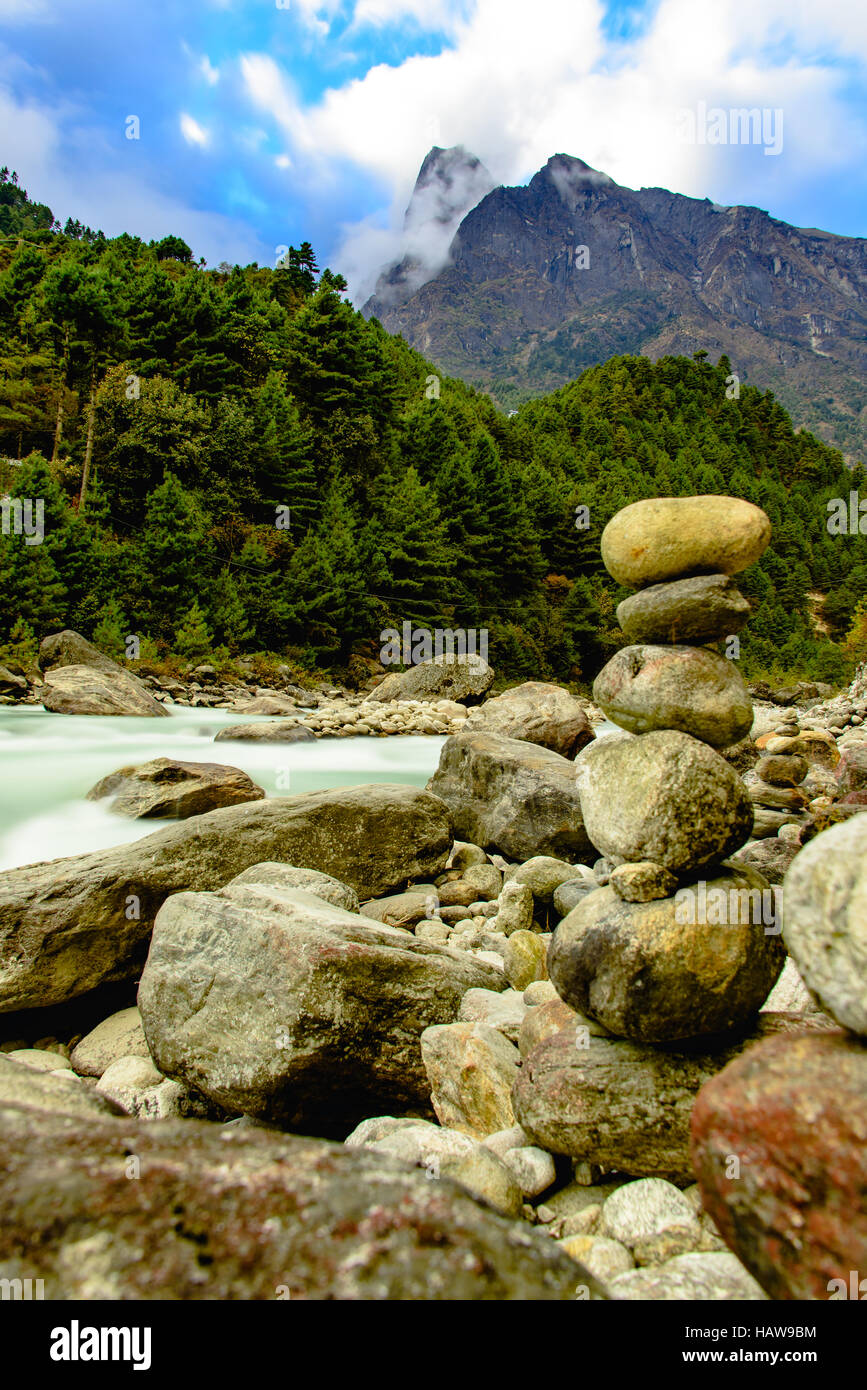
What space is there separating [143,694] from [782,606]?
72521 mm

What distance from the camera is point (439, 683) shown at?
31531 mm

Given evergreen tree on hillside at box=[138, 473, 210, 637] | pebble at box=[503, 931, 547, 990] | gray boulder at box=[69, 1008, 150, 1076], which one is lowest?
gray boulder at box=[69, 1008, 150, 1076]

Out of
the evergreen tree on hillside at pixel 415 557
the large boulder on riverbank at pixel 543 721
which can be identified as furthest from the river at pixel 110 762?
the evergreen tree on hillside at pixel 415 557

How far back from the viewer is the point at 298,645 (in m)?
36.0

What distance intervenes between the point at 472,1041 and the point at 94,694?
63.3ft

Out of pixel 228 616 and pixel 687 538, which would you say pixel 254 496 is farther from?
pixel 687 538

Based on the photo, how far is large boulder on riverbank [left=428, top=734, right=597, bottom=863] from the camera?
10.4 m

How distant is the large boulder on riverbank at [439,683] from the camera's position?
31359mm

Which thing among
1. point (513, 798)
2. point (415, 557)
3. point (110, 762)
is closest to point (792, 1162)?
point (513, 798)

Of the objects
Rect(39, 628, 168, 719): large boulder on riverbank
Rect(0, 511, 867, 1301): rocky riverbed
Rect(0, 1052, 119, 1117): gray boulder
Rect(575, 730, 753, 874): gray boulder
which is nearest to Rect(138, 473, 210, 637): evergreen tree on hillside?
Rect(39, 628, 168, 719): large boulder on riverbank

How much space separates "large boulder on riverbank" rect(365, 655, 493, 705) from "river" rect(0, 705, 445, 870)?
6638mm

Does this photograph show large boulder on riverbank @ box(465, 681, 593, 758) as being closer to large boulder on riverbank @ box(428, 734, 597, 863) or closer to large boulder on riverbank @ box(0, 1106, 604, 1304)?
large boulder on riverbank @ box(428, 734, 597, 863)

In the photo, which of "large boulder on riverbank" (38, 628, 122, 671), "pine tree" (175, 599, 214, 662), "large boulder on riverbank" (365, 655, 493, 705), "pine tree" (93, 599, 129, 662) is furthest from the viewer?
"large boulder on riverbank" (365, 655, 493, 705)

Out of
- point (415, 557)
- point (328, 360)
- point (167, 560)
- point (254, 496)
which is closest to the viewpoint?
point (167, 560)
